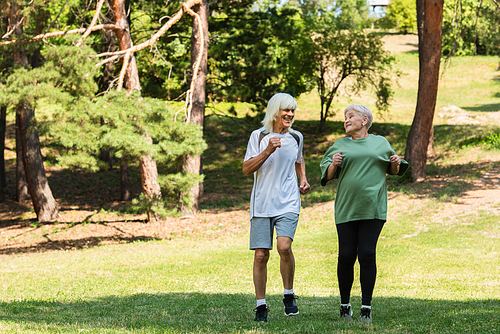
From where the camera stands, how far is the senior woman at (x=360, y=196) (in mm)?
4074

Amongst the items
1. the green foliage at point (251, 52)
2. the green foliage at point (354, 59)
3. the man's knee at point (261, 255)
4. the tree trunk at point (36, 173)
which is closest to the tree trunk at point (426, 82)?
the green foliage at point (251, 52)

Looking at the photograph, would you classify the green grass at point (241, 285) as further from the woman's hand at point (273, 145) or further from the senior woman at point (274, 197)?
the woman's hand at point (273, 145)

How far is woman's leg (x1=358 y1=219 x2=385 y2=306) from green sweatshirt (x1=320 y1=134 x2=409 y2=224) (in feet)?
0.30

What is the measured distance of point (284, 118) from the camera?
174 inches

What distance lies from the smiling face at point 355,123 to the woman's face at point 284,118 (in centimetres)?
49

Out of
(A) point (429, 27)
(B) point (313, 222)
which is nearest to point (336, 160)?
(B) point (313, 222)

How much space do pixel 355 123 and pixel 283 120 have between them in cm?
63

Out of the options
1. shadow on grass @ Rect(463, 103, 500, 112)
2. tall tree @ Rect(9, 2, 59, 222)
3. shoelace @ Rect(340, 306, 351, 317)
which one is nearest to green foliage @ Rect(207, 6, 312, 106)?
tall tree @ Rect(9, 2, 59, 222)

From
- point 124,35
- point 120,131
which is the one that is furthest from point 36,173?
point 120,131

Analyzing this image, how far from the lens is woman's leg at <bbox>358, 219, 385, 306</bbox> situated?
4.06 m

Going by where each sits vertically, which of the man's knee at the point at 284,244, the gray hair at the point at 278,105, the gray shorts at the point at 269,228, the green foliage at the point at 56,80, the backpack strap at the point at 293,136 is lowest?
the man's knee at the point at 284,244

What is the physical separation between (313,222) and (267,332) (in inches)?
422

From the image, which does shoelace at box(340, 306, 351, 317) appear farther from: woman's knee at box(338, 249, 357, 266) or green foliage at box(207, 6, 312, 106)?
green foliage at box(207, 6, 312, 106)

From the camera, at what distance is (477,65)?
45375 millimetres
